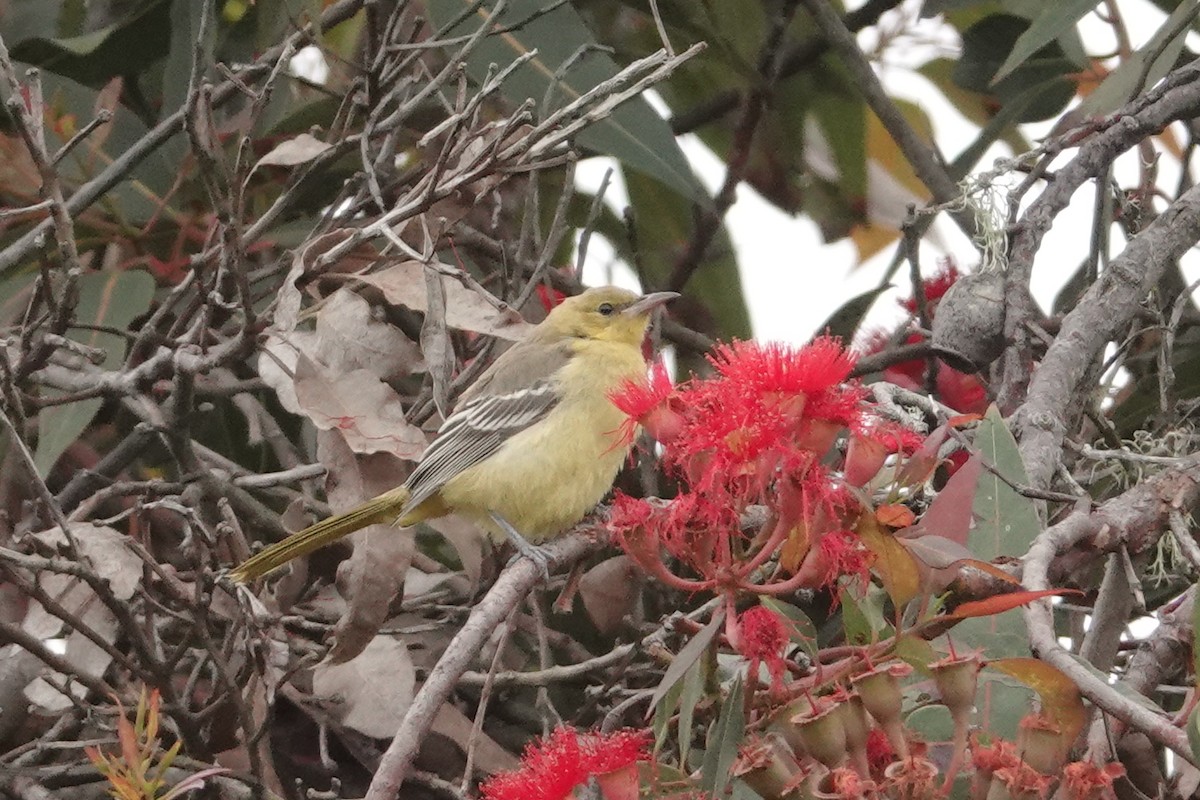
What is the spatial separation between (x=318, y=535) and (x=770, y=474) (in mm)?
1490

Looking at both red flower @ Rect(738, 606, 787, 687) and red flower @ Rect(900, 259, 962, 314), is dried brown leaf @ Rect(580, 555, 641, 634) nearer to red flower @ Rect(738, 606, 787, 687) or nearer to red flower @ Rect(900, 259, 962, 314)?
red flower @ Rect(900, 259, 962, 314)

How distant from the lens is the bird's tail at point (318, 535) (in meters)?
2.70

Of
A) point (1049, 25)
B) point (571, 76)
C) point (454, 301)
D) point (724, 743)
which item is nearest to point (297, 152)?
point (454, 301)

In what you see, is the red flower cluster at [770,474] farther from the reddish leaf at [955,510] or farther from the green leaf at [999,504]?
the green leaf at [999,504]

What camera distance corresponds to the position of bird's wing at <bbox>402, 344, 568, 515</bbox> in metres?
3.28

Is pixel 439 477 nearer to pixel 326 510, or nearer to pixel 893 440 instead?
pixel 326 510

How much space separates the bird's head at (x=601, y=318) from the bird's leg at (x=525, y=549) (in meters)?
0.54

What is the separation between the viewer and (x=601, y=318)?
3914mm

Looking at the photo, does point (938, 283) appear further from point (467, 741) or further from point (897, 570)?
point (897, 570)

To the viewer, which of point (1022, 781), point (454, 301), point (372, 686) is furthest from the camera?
point (454, 301)

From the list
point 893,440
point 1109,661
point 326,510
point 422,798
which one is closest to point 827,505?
point 893,440

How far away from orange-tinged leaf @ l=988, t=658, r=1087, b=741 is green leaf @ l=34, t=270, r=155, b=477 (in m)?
2.10

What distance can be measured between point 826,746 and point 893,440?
40 cm

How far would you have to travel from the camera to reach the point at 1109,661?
2.01 meters
